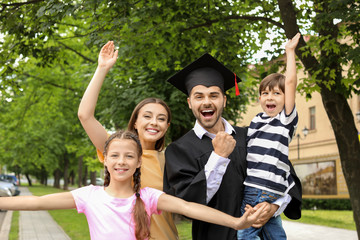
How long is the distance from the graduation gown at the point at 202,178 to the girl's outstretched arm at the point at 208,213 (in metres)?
0.10

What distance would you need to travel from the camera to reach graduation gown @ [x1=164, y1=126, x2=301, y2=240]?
293cm

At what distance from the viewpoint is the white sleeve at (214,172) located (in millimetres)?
2770

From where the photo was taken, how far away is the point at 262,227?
305cm

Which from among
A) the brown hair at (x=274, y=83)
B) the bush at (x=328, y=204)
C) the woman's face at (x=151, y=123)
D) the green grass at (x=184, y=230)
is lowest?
the green grass at (x=184, y=230)

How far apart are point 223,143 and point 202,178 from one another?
11.0 inches

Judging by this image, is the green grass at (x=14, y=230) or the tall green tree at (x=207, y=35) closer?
the tall green tree at (x=207, y=35)

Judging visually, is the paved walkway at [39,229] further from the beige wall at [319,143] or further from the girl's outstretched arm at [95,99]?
the beige wall at [319,143]

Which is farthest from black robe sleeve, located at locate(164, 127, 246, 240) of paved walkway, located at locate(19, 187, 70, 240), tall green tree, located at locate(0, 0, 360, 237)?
paved walkway, located at locate(19, 187, 70, 240)

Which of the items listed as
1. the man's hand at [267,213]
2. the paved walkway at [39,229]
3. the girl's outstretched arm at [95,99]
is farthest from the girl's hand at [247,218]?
the paved walkway at [39,229]

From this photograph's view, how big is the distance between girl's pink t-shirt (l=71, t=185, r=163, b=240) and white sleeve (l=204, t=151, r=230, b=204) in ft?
1.09

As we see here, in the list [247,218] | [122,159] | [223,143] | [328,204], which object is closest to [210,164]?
[223,143]

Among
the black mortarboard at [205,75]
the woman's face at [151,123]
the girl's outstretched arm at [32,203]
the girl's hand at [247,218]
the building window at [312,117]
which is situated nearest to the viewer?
the girl's hand at [247,218]

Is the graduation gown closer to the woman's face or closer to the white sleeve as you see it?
the white sleeve

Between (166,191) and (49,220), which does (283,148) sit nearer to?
(166,191)
